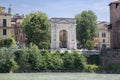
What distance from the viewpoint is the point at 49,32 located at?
93.8 metres

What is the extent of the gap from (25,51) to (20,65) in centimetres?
266

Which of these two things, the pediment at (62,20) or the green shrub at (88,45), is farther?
the green shrub at (88,45)

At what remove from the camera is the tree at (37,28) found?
297 feet

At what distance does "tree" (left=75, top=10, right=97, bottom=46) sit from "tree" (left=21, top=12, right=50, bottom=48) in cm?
1094

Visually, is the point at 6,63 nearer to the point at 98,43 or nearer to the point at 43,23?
the point at 43,23

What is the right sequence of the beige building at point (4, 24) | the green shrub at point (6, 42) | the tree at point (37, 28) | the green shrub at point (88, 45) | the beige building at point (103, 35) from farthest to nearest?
the beige building at point (103, 35) < the green shrub at point (88, 45) < the tree at point (37, 28) < the beige building at point (4, 24) < the green shrub at point (6, 42)

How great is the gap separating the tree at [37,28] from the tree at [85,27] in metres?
10.9

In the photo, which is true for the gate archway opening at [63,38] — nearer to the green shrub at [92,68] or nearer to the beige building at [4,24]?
the beige building at [4,24]

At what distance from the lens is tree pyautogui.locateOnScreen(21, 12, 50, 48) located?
9056 cm

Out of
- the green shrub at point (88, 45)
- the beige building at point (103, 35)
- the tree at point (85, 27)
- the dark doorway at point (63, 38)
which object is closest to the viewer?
the green shrub at point (88, 45)

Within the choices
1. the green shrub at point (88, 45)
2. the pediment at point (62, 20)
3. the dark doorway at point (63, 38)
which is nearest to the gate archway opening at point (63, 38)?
the dark doorway at point (63, 38)

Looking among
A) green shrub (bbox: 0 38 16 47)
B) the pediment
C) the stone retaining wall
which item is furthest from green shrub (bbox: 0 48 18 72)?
the pediment

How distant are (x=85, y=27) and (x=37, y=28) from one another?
15.4 m

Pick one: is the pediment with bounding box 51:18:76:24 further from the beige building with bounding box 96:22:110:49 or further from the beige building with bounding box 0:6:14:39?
the beige building with bounding box 96:22:110:49
